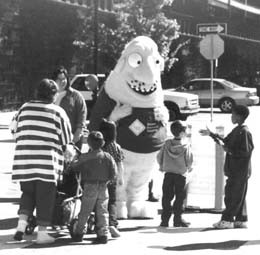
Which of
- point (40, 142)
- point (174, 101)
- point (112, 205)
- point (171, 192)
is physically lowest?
point (112, 205)

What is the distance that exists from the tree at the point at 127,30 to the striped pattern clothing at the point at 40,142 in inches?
Result: 918

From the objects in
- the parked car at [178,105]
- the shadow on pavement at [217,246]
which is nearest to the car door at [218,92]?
the parked car at [178,105]

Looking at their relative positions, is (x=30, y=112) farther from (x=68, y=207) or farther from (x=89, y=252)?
(x=89, y=252)

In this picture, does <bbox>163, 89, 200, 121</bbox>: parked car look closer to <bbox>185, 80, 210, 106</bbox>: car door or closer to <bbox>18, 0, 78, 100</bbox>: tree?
<bbox>185, 80, 210, 106</bbox>: car door

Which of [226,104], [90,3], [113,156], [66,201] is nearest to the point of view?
[66,201]

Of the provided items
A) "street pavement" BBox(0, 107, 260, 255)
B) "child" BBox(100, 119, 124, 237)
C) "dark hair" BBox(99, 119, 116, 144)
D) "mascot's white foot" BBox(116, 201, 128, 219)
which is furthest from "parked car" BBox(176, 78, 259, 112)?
"dark hair" BBox(99, 119, 116, 144)

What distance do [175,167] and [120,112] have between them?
1053mm

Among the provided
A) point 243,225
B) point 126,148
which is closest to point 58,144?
point 126,148

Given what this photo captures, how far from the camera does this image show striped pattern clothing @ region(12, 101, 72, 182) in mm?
6539

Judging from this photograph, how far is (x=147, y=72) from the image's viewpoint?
8031mm

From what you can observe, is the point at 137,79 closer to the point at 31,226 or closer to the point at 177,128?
the point at 177,128

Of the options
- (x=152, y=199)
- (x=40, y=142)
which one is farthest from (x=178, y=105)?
(x=40, y=142)

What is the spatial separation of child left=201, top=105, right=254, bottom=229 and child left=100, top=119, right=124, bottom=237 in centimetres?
108

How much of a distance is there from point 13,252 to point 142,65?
9.67 ft
